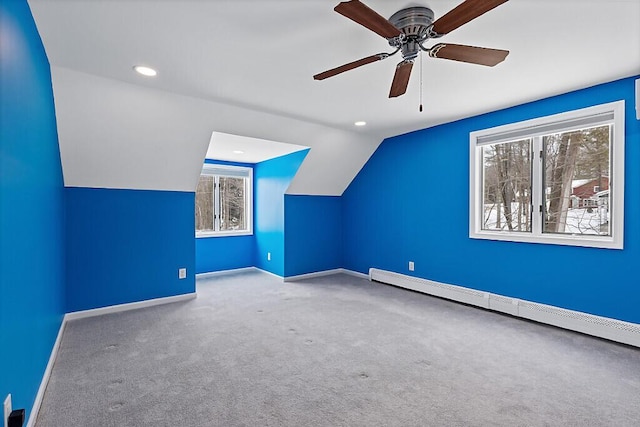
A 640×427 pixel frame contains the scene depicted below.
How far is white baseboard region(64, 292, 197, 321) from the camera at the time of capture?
3.39m

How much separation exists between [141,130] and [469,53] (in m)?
3.09

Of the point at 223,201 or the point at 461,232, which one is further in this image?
the point at 223,201

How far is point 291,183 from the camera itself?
197 inches

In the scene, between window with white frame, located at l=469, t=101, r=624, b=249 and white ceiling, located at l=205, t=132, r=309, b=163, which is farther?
white ceiling, located at l=205, t=132, r=309, b=163

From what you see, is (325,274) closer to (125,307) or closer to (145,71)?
(125,307)

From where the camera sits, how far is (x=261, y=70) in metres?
2.54

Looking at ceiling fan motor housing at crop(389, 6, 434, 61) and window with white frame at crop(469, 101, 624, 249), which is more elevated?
ceiling fan motor housing at crop(389, 6, 434, 61)

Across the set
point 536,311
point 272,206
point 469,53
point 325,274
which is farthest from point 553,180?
point 272,206

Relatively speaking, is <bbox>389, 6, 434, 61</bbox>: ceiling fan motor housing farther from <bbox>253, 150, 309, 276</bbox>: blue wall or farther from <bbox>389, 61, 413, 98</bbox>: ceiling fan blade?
<bbox>253, 150, 309, 276</bbox>: blue wall

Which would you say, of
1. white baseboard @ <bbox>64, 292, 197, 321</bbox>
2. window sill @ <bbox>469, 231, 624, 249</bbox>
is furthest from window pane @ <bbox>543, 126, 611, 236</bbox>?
white baseboard @ <bbox>64, 292, 197, 321</bbox>

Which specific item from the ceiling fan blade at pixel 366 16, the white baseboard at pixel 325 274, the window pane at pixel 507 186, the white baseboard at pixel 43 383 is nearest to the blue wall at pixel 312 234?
the white baseboard at pixel 325 274

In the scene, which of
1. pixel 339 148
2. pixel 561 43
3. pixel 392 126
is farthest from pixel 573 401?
pixel 339 148

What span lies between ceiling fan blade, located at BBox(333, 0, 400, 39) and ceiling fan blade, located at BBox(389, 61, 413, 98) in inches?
11.5

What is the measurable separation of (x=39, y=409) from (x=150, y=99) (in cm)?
254
